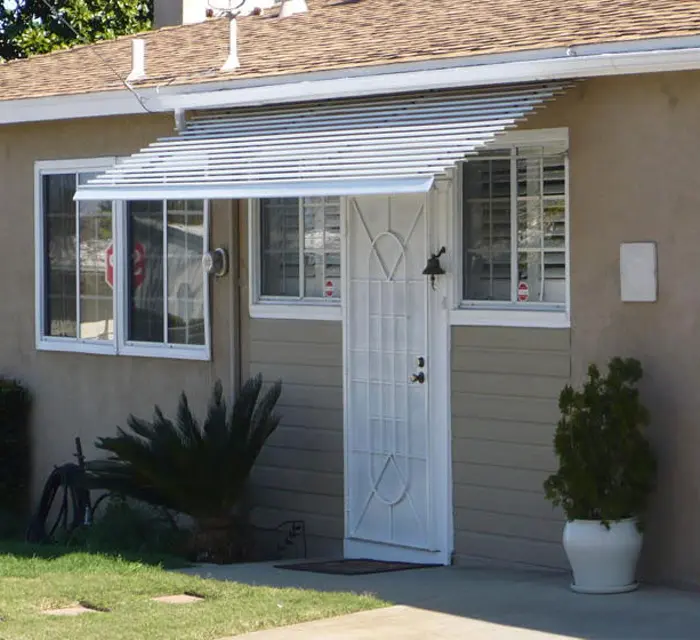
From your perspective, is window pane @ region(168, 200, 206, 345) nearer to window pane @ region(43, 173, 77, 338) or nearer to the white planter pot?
window pane @ region(43, 173, 77, 338)

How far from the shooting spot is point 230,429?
32.8ft

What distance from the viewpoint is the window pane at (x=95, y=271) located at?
11711 mm

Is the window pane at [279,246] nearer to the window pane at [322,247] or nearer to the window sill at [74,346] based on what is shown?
the window pane at [322,247]

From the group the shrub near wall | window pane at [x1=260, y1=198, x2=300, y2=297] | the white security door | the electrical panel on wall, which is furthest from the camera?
the shrub near wall

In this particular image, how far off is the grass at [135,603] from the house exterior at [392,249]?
160cm

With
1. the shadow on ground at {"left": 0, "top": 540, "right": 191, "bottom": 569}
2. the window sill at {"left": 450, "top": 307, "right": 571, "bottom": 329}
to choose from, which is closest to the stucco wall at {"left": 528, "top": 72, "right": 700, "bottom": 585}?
the window sill at {"left": 450, "top": 307, "right": 571, "bottom": 329}

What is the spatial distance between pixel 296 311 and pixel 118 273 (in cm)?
192

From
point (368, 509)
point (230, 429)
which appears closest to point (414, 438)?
point (368, 509)

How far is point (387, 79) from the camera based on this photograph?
9133 mm

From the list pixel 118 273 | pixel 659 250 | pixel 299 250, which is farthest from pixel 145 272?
pixel 659 250

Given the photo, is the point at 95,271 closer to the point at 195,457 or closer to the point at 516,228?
the point at 195,457

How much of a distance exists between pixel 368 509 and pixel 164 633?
304 centimetres

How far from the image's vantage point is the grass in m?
7.18

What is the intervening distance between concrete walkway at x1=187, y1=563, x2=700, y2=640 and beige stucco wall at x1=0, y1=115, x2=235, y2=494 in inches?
97.5
